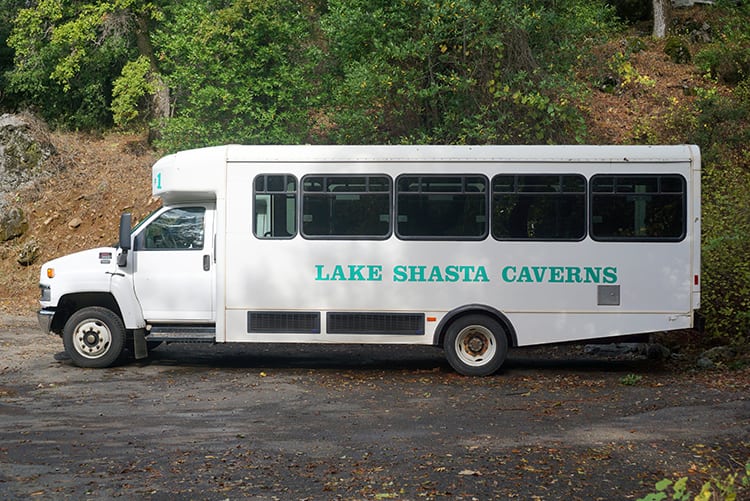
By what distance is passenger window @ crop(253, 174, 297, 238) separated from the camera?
13.8m

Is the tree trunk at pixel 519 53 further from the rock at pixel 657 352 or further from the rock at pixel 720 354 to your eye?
the rock at pixel 720 354

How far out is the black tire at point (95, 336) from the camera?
13945 mm

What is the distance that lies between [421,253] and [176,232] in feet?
11.2

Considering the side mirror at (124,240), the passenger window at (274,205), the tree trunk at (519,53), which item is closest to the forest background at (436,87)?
the tree trunk at (519,53)

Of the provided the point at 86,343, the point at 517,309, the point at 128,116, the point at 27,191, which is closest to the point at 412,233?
the point at 517,309

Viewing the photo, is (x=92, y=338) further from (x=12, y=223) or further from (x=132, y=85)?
(x=132, y=85)

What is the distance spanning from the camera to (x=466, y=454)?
342 inches

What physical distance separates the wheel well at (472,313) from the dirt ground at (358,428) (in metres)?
0.58

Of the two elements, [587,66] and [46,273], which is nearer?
[46,273]

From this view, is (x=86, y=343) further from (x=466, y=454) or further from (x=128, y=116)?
(x=128, y=116)

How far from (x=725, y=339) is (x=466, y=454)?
29.8ft

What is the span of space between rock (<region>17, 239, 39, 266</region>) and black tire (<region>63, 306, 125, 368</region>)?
40.7ft

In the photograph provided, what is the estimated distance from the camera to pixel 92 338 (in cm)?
1398

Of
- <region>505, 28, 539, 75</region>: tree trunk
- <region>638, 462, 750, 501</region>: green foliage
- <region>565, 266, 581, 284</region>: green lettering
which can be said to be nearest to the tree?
<region>505, 28, 539, 75</region>: tree trunk
